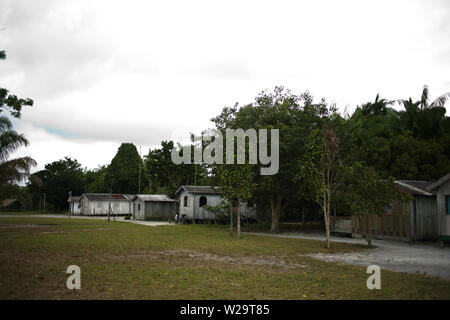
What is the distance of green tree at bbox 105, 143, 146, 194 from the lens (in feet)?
239

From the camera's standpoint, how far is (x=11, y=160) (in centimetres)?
2647

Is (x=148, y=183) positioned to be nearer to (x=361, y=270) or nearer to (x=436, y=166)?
(x=436, y=166)

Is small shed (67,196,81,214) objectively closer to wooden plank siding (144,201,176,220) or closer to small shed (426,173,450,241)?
wooden plank siding (144,201,176,220)

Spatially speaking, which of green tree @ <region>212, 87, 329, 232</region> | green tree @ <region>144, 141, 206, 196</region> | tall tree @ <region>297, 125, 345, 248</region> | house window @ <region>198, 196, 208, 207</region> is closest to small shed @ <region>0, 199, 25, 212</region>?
green tree @ <region>144, 141, 206, 196</region>

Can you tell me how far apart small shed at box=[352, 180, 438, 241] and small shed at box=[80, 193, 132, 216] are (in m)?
46.0

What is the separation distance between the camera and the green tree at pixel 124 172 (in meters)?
72.9

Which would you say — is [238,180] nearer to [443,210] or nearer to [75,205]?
[443,210]

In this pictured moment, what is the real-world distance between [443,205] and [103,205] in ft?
166

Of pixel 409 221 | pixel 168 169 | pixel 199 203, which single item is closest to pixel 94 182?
pixel 168 169

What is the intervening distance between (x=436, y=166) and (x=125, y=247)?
2563 cm

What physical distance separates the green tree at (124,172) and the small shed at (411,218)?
58461 mm

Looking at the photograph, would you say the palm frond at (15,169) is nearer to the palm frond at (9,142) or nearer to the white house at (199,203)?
the palm frond at (9,142)

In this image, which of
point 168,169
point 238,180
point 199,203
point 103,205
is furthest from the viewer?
point 103,205
